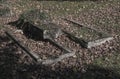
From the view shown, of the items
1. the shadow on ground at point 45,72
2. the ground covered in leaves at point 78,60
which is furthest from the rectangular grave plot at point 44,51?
the shadow on ground at point 45,72

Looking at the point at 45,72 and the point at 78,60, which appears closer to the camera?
the point at 45,72

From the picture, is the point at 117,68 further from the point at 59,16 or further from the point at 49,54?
the point at 59,16

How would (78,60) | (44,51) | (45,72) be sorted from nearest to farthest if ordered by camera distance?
(45,72), (78,60), (44,51)

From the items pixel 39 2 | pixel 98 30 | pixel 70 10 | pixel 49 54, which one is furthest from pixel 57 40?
pixel 39 2

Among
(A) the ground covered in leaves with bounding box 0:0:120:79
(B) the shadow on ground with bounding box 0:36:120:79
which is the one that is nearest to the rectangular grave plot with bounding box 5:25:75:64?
(A) the ground covered in leaves with bounding box 0:0:120:79

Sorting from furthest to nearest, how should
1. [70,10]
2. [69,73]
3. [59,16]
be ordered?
[70,10], [59,16], [69,73]

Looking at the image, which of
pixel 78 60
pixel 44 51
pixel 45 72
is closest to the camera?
pixel 45 72

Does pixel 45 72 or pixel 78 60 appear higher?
pixel 78 60

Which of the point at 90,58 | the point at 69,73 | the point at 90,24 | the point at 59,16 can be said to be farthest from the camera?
the point at 59,16

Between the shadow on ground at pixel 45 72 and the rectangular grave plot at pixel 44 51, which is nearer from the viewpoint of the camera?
the shadow on ground at pixel 45 72

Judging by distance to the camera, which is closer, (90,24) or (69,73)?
(69,73)

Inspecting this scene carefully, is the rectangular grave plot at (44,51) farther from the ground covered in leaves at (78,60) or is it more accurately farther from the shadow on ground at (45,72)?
the shadow on ground at (45,72)
